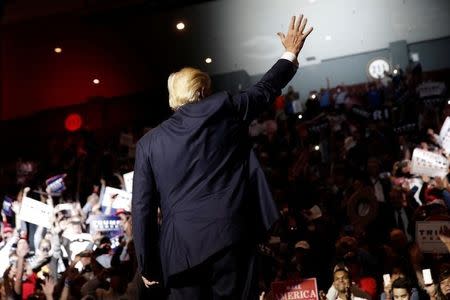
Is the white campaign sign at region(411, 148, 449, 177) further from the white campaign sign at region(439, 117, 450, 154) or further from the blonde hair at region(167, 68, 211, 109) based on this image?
the blonde hair at region(167, 68, 211, 109)

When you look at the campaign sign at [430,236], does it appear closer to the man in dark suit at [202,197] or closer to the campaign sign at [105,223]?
the man in dark suit at [202,197]

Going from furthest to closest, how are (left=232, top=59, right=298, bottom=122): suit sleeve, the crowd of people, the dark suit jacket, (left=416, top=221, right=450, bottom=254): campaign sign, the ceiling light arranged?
the ceiling light < the crowd of people < (left=416, top=221, right=450, bottom=254): campaign sign < (left=232, top=59, right=298, bottom=122): suit sleeve < the dark suit jacket

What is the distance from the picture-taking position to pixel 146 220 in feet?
8.41

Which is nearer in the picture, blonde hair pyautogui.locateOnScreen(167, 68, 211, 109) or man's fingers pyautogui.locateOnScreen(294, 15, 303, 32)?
blonde hair pyautogui.locateOnScreen(167, 68, 211, 109)

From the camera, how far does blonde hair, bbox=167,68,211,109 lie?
2648mm

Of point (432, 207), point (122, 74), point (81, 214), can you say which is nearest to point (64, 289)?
point (81, 214)

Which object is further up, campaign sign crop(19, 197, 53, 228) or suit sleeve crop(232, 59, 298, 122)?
suit sleeve crop(232, 59, 298, 122)

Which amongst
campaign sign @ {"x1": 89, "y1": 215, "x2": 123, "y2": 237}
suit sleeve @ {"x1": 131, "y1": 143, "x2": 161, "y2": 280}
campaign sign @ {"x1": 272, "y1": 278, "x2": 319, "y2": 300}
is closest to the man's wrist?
suit sleeve @ {"x1": 131, "y1": 143, "x2": 161, "y2": 280}

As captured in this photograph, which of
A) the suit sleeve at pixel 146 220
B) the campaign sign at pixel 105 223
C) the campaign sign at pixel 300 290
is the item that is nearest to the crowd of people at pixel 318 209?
the campaign sign at pixel 105 223

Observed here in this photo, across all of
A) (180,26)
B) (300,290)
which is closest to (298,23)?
(300,290)

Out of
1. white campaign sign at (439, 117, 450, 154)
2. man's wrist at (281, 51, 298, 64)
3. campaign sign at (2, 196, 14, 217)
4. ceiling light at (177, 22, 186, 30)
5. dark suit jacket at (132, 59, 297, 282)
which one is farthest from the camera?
ceiling light at (177, 22, 186, 30)

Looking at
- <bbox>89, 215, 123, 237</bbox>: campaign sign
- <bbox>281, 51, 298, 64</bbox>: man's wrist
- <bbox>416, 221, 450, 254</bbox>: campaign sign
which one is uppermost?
<bbox>281, 51, 298, 64</bbox>: man's wrist

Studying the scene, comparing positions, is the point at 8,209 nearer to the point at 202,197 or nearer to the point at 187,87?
the point at 187,87

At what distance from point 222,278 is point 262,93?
2.29 ft
